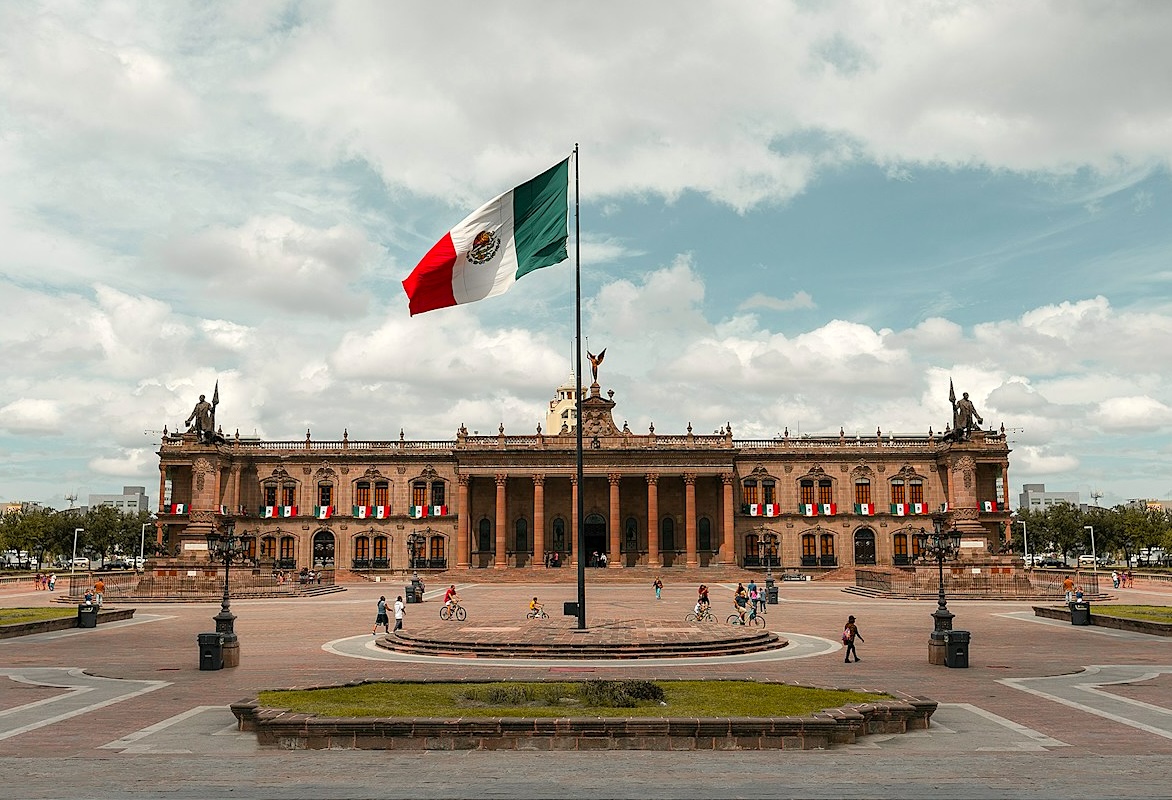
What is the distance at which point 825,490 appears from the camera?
8538 centimetres

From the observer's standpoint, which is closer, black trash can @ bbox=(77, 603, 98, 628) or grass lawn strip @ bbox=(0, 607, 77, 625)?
grass lawn strip @ bbox=(0, 607, 77, 625)

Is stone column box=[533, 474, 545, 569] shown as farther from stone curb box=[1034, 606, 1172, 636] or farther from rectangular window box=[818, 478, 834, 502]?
stone curb box=[1034, 606, 1172, 636]

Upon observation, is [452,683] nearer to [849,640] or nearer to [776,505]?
[849,640]

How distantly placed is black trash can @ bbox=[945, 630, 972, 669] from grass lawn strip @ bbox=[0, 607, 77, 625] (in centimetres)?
3171

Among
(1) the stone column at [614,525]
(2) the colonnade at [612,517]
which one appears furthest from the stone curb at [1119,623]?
(1) the stone column at [614,525]

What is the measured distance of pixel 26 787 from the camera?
12.4 metres

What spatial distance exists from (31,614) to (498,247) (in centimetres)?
2778

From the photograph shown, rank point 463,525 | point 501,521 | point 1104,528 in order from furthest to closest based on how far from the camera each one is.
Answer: point 1104,528 < point 463,525 < point 501,521

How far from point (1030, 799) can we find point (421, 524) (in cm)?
7669

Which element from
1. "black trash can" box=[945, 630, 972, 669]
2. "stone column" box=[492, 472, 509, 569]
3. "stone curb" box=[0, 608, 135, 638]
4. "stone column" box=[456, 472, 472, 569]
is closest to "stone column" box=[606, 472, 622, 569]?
"stone column" box=[492, 472, 509, 569]

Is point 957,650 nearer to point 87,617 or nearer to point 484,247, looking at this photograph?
point 484,247

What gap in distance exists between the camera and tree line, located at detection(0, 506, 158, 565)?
3920 inches

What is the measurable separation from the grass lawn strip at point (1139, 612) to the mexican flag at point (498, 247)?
25798mm

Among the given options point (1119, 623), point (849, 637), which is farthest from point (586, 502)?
point (849, 637)
